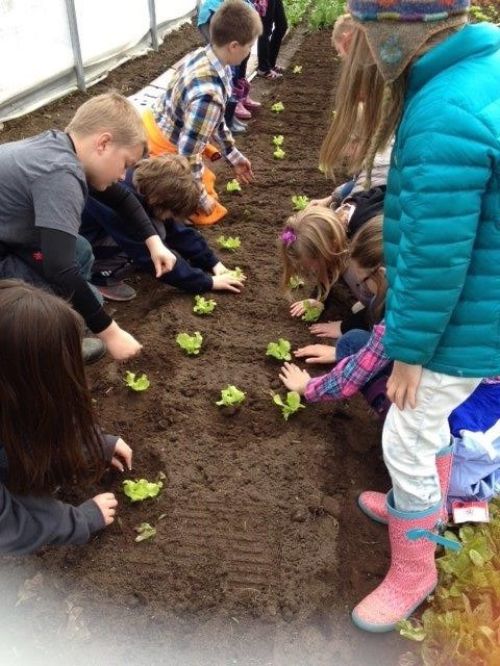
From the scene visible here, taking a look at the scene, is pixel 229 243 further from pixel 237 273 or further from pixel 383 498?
pixel 383 498

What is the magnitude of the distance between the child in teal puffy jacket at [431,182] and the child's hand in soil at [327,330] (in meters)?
1.64

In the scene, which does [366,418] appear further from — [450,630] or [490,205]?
[490,205]

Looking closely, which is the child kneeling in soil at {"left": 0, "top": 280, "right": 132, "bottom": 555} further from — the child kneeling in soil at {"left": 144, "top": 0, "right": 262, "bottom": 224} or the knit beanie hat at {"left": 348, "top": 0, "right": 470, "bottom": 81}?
the child kneeling in soil at {"left": 144, "top": 0, "right": 262, "bottom": 224}

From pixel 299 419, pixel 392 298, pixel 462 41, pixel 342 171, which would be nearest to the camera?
pixel 462 41

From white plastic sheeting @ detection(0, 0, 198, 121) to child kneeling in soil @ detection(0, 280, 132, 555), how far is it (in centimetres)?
521

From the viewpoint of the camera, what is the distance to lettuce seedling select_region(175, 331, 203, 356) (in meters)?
3.50

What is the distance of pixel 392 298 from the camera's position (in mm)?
1742

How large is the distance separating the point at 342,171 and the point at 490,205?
14.4ft

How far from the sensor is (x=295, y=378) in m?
3.22

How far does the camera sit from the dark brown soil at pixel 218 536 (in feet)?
7.26

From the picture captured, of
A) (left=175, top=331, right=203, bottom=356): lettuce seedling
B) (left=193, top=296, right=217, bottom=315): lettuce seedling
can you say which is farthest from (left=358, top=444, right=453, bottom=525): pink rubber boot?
(left=193, top=296, right=217, bottom=315): lettuce seedling

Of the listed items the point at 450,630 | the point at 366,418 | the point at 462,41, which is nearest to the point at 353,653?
the point at 450,630

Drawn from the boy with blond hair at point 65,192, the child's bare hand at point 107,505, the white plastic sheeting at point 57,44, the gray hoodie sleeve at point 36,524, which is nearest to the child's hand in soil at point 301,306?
the boy with blond hair at point 65,192

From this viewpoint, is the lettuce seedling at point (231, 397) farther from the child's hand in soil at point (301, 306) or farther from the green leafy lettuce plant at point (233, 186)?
the green leafy lettuce plant at point (233, 186)
